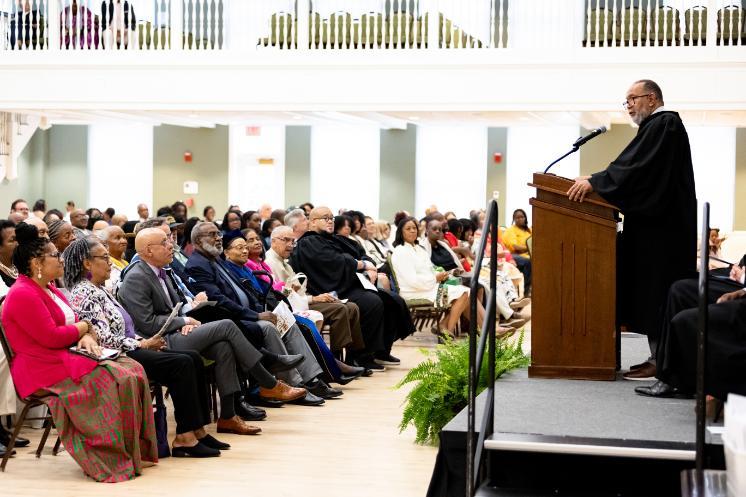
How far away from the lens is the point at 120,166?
23.2m

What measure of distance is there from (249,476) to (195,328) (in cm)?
116

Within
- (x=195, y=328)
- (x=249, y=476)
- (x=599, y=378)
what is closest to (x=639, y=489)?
(x=599, y=378)

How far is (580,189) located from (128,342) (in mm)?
2480

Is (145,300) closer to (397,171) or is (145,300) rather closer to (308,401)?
(308,401)

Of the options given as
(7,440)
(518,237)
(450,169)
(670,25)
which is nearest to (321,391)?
(7,440)

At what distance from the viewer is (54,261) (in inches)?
218

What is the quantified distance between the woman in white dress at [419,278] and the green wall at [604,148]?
8.96 m

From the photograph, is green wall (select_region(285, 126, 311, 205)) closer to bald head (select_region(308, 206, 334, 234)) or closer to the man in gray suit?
bald head (select_region(308, 206, 334, 234))

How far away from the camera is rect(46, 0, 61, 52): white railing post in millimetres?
14523

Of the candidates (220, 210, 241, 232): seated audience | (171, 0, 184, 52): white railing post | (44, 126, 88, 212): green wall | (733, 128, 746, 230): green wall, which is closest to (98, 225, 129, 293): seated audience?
(220, 210, 241, 232): seated audience

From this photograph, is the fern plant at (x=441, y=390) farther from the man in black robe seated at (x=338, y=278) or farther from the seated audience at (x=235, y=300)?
the man in black robe seated at (x=338, y=278)

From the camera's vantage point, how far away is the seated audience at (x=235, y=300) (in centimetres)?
734

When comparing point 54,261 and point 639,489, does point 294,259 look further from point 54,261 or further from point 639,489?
point 639,489

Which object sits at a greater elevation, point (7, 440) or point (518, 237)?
point (518, 237)
